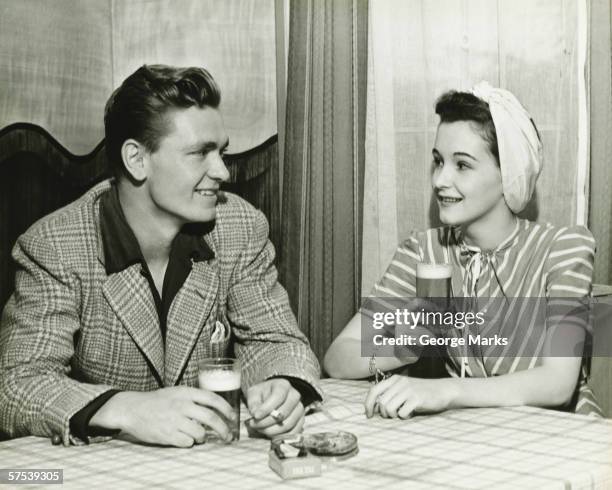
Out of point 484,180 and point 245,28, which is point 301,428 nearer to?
point 484,180

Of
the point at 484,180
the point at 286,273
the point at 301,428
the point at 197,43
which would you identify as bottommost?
the point at 301,428

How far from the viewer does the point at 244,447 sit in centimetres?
142

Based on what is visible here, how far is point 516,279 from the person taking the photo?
2084mm

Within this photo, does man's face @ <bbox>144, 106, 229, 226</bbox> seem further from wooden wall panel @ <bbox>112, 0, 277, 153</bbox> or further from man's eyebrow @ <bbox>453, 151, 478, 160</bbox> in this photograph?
wooden wall panel @ <bbox>112, 0, 277, 153</bbox>

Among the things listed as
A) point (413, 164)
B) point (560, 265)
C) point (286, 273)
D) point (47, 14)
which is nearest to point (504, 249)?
point (560, 265)

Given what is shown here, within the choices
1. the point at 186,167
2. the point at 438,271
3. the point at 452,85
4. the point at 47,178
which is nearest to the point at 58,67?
the point at 47,178

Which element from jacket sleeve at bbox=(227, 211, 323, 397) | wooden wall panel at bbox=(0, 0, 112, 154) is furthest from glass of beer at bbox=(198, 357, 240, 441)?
wooden wall panel at bbox=(0, 0, 112, 154)

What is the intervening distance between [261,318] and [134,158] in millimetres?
547

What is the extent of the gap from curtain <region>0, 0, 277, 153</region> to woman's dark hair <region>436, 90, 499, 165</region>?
3.42ft

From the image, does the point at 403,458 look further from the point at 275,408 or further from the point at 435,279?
the point at 435,279

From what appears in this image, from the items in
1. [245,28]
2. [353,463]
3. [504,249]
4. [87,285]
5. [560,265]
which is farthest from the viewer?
[245,28]

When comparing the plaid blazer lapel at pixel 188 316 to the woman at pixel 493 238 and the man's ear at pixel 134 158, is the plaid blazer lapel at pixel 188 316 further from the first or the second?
the woman at pixel 493 238

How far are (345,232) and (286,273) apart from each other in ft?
0.86

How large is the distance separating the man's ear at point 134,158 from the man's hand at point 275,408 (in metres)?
0.71
